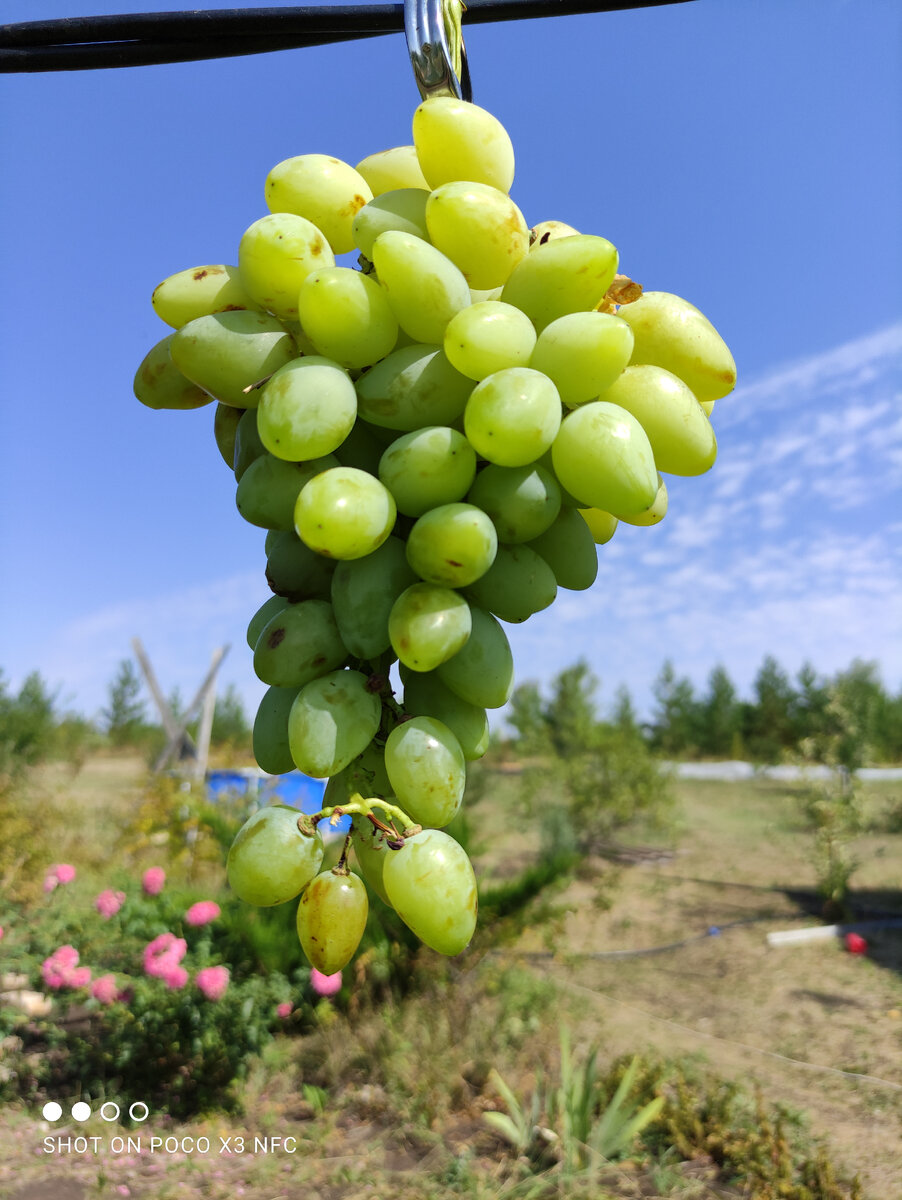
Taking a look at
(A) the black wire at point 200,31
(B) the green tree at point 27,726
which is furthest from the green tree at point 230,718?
(A) the black wire at point 200,31

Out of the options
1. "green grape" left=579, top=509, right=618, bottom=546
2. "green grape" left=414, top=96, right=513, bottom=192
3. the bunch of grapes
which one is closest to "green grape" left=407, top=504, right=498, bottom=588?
the bunch of grapes

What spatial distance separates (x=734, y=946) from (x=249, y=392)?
637 centimetres

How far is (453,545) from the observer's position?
0.53m

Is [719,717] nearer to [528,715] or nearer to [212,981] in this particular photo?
[528,715]

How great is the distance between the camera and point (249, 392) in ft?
2.03

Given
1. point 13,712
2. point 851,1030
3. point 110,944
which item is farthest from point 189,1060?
point 13,712

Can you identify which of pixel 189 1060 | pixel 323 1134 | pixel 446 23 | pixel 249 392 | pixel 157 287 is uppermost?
pixel 446 23

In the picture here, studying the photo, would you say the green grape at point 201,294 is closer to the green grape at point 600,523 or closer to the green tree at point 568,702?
the green grape at point 600,523

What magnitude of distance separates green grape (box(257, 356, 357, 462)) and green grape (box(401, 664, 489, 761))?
0.19 meters

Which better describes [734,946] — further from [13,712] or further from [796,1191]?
[13,712]

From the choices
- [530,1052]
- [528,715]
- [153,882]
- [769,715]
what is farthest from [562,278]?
[769,715]

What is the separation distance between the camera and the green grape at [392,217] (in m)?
0.62

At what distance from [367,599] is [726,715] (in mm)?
17558

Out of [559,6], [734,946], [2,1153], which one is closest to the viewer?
[559,6]
